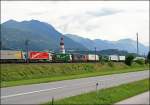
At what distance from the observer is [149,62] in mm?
136375

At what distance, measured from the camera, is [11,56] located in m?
67.6

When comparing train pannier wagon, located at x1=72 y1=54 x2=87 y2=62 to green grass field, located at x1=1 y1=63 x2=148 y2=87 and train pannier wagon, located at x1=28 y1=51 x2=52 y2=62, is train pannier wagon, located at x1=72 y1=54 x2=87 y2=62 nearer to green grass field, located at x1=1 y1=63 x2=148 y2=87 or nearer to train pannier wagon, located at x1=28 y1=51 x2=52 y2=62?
train pannier wagon, located at x1=28 y1=51 x2=52 y2=62

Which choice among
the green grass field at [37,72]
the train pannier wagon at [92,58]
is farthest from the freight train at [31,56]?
the green grass field at [37,72]

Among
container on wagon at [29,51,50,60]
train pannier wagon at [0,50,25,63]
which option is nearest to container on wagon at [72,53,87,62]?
container on wagon at [29,51,50,60]

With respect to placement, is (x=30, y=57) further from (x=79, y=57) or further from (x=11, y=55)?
(x=79, y=57)

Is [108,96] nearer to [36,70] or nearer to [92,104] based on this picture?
[92,104]

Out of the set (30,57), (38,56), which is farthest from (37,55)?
(30,57)

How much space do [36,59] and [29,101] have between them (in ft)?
182

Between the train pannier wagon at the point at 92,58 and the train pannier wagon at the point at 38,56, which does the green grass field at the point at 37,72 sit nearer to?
the train pannier wagon at the point at 38,56

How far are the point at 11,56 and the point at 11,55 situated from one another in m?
0.30

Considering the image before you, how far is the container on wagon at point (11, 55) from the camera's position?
65025 millimetres

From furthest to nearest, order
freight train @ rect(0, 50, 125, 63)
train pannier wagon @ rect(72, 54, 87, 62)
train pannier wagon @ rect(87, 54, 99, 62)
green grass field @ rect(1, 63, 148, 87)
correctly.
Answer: train pannier wagon @ rect(87, 54, 99, 62), train pannier wagon @ rect(72, 54, 87, 62), freight train @ rect(0, 50, 125, 63), green grass field @ rect(1, 63, 148, 87)

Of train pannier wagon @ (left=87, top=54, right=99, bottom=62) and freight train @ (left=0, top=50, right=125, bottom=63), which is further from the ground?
freight train @ (left=0, top=50, right=125, bottom=63)

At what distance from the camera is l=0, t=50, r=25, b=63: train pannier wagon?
64769 mm
